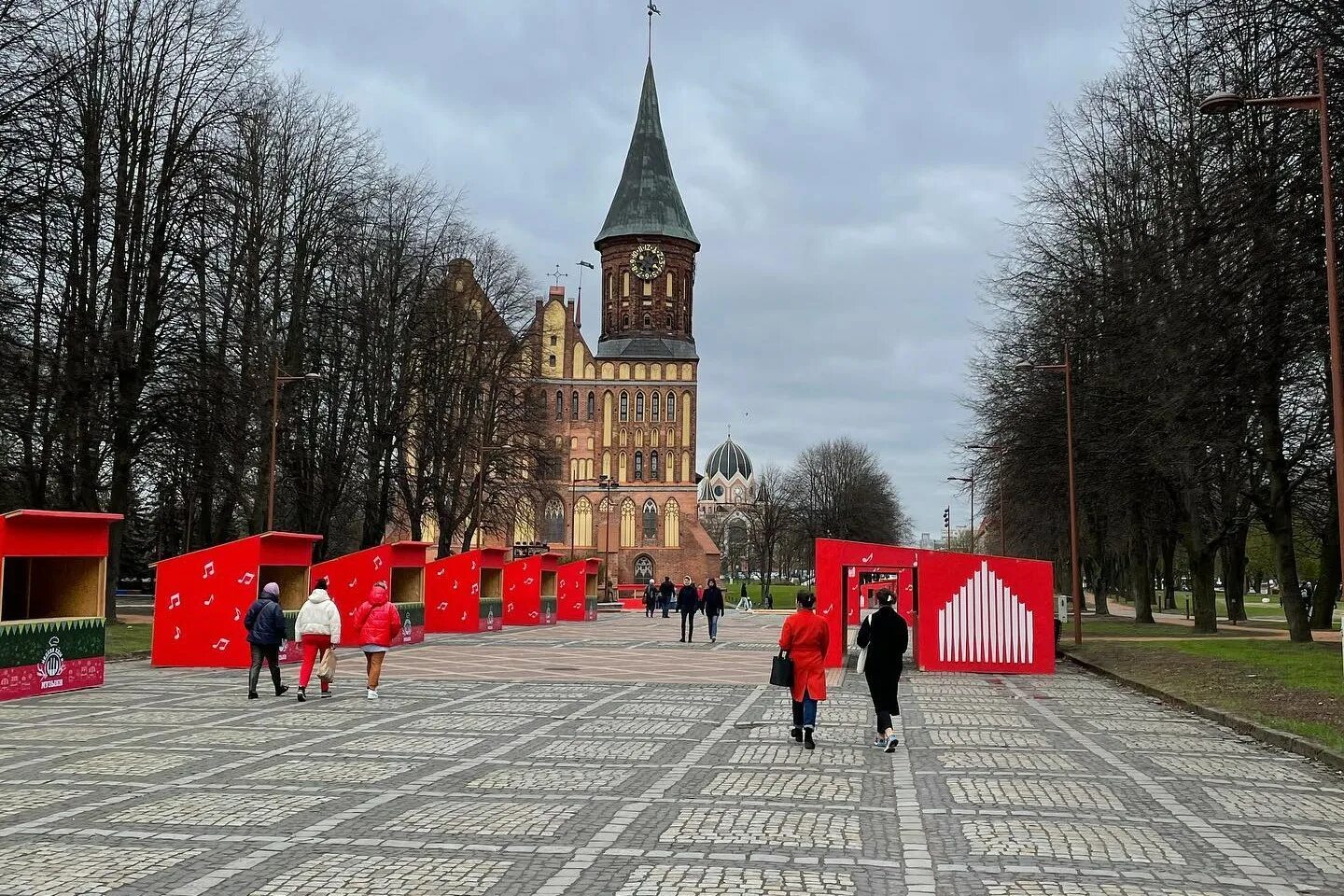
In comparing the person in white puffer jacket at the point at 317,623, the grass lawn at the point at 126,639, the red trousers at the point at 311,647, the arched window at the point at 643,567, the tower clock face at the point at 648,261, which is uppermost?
the tower clock face at the point at 648,261

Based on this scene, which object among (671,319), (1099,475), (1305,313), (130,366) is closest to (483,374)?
(130,366)

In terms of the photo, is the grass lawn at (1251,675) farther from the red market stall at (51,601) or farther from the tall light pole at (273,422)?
the tall light pole at (273,422)

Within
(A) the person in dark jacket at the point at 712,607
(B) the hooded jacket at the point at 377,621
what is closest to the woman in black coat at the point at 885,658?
(B) the hooded jacket at the point at 377,621

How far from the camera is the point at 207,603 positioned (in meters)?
23.2

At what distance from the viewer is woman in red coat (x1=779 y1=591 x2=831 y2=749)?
43.2ft

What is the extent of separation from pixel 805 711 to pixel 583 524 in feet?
260

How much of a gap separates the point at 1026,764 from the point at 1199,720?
5.64 meters

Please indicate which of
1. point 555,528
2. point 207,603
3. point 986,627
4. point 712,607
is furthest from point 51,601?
point 555,528

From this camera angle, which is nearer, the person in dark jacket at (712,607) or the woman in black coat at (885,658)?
the woman in black coat at (885,658)

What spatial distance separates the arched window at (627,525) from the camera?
91.4m

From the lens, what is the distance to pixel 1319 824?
9031 mm

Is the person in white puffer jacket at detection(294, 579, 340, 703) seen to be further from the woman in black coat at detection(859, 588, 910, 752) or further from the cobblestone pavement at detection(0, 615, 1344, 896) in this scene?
the woman in black coat at detection(859, 588, 910, 752)

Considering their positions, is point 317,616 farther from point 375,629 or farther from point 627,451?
point 627,451

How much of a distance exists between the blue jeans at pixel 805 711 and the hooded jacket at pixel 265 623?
813 cm
